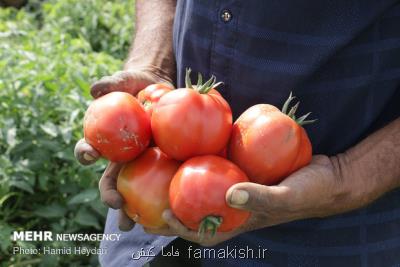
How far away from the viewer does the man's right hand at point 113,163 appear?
1304mm

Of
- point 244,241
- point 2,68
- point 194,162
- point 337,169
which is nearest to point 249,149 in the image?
point 194,162

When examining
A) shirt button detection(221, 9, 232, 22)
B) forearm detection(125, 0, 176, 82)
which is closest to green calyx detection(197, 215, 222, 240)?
shirt button detection(221, 9, 232, 22)

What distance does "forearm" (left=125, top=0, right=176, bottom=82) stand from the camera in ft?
5.50

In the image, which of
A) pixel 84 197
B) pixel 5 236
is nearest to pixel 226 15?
pixel 84 197

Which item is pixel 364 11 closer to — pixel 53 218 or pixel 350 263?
pixel 350 263

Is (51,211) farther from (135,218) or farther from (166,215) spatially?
(166,215)

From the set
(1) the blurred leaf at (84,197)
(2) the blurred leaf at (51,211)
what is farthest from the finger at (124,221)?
(2) the blurred leaf at (51,211)

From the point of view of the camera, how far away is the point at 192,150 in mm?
1229

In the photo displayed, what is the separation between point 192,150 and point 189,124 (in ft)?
0.17

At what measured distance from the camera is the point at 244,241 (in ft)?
4.94

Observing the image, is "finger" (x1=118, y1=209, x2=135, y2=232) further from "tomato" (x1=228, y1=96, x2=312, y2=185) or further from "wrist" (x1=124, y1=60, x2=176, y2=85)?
"wrist" (x1=124, y1=60, x2=176, y2=85)

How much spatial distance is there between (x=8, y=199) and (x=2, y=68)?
559 mm

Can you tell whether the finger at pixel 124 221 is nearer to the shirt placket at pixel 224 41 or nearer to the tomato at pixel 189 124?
the tomato at pixel 189 124

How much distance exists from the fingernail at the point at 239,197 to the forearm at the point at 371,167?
28 centimetres
